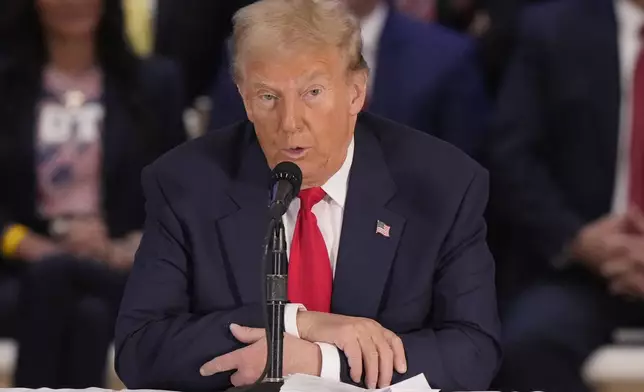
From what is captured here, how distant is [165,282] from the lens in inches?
90.8

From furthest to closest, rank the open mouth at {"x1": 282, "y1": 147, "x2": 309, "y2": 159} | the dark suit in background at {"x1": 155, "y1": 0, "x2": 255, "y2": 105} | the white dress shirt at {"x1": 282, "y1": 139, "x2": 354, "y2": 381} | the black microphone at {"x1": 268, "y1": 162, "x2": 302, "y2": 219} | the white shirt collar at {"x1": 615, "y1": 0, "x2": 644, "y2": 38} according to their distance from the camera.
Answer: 1. the dark suit in background at {"x1": 155, "y1": 0, "x2": 255, "y2": 105}
2. the white shirt collar at {"x1": 615, "y1": 0, "x2": 644, "y2": 38}
3. the white dress shirt at {"x1": 282, "y1": 139, "x2": 354, "y2": 381}
4. the open mouth at {"x1": 282, "y1": 147, "x2": 309, "y2": 159}
5. the black microphone at {"x1": 268, "y1": 162, "x2": 302, "y2": 219}

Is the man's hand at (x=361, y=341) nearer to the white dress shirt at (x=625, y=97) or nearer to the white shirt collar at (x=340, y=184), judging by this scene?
the white shirt collar at (x=340, y=184)

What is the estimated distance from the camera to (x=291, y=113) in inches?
86.2

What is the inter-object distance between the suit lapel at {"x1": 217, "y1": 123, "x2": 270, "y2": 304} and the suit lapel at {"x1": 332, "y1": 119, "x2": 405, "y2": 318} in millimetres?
148

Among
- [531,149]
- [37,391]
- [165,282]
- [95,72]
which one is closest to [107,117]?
[95,72]

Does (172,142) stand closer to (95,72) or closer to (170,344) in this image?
(95,72)

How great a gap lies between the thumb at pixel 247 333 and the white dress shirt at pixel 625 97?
1.71 meters

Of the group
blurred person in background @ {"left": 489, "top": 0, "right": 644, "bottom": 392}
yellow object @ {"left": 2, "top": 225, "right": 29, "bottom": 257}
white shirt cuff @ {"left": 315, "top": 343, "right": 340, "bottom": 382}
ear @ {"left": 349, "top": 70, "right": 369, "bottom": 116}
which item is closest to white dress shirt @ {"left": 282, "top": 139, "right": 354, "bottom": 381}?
ear @ {"left": 349, "top": 70, "right": 369, "bottom": 116}

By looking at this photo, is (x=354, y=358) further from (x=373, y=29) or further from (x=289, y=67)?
(x=373, y=29)

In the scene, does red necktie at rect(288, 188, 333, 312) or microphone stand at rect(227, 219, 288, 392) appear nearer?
microphone stand at rect(227, 219, 288, 392)

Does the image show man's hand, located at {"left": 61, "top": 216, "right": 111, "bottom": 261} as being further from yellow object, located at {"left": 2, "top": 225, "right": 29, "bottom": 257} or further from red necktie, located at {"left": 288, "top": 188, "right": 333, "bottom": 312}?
red necktie, located at {"left": 288, "top": 188, "right": 333, "bottom": 312}

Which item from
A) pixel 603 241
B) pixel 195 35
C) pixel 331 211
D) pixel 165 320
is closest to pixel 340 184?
pixel 331 211

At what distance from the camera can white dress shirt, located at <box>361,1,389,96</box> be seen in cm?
382

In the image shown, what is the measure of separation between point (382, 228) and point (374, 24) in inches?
63.3
